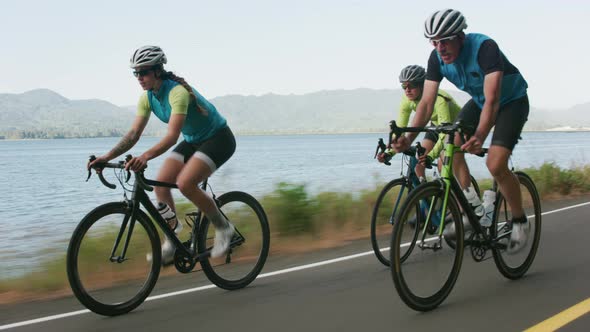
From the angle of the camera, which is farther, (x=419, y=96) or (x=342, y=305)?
(x=419, y=96)

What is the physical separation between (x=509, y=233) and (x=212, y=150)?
8.98ft

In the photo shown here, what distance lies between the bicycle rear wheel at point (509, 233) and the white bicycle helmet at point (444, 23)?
1624 millimetres

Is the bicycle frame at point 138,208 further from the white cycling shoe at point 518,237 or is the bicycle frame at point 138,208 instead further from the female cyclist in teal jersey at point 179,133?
the white cycling shoe at point 518,237

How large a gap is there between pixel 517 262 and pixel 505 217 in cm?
45

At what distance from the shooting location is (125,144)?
17.5ft

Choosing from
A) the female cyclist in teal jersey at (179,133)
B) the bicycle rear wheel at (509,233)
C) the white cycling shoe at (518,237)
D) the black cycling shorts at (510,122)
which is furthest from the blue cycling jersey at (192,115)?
the white cycling shoe at (518,237)

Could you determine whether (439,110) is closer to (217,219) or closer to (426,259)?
(426,259)

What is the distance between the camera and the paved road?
4418 millimetres

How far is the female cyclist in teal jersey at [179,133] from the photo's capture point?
16.4 feet

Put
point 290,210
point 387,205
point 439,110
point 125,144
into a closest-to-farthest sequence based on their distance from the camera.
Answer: point 125,144 < point 387,205 < point 439,110 < point 290,210

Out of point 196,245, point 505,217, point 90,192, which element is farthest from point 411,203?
point 90,192

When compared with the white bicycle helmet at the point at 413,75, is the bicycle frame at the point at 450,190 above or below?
below

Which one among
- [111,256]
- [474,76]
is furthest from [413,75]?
[111,256]

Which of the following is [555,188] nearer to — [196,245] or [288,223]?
[288,223]
